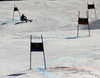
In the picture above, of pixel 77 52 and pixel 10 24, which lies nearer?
pixel 77 52

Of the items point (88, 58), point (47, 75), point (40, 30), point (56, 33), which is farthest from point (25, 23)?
point (47, 75)

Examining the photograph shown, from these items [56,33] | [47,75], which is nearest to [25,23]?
[56,33]

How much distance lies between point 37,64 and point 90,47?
4265 mm

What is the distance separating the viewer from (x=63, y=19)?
28328 millimetres

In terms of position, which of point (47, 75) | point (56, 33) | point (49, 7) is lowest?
point (47, 75)

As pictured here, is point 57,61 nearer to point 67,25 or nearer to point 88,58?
point 88,58

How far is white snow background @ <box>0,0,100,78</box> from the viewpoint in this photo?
12180 millimetres

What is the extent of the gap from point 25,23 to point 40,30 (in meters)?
2.86

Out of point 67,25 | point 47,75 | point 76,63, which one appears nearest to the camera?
point 47,75

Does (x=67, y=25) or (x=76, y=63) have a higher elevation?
(x=67, y=25)

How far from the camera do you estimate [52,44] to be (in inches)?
713

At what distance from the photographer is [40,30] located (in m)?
24.1

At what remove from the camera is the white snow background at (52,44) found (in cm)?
1218

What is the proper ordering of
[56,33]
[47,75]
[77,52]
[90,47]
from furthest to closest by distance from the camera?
1. [56,33]
2. [90,47]
3. [77,52]
4. [47,75]
